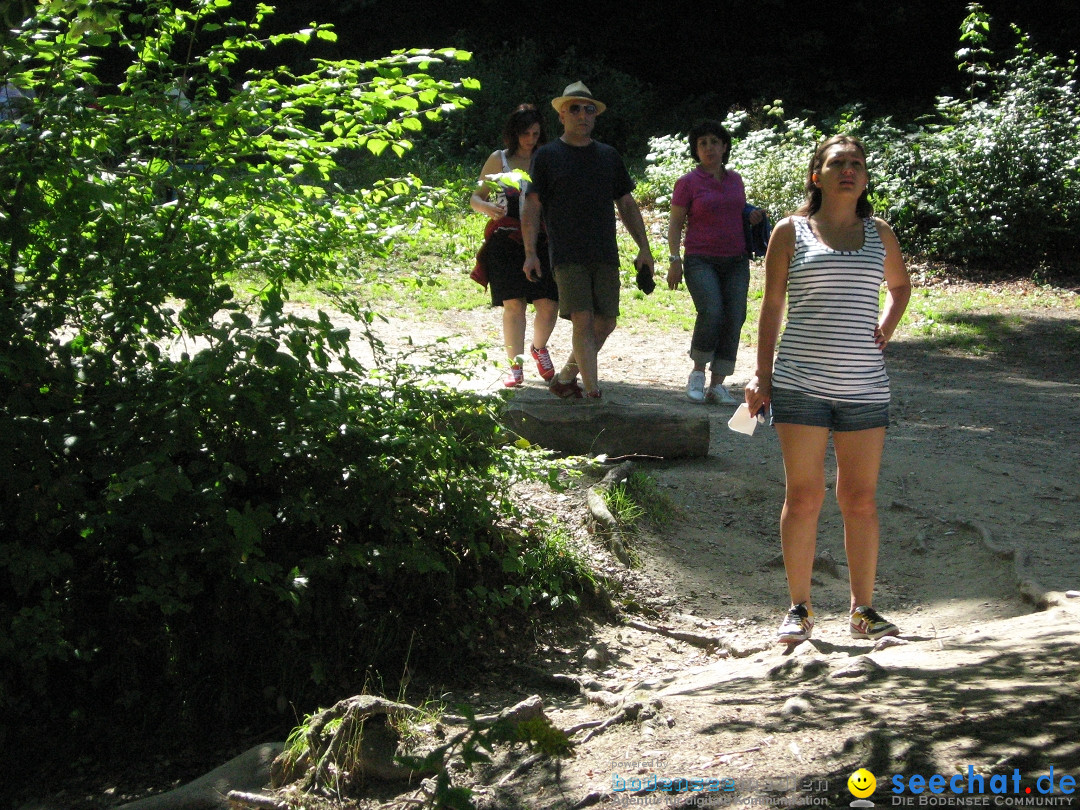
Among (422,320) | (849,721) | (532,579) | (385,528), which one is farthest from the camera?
(422,320)

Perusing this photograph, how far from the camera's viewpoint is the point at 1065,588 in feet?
15.8

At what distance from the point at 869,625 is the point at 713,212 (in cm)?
398

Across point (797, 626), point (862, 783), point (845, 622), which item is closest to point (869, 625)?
point (797, 626)

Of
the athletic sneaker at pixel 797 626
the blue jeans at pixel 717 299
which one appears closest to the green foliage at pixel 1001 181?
the blue jeans at pixel 717 299

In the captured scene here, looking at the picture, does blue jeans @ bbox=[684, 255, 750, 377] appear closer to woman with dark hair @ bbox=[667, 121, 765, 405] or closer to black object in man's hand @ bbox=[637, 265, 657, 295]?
woman with dark hair @ bbox=[667, 121, 765, 405]

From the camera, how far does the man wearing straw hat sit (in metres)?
6.43

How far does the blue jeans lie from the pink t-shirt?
81 mm

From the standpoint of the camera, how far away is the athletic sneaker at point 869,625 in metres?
4.09

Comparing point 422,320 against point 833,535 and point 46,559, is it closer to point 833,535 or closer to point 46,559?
point 833,535

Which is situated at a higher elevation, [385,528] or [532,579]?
[385,528]

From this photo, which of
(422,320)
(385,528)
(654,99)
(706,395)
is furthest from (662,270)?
(385,528)

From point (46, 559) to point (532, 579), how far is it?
2.00 meters

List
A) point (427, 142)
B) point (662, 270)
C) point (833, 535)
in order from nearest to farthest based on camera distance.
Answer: point (833, 535)
point (662, 270)
point (427, 142)

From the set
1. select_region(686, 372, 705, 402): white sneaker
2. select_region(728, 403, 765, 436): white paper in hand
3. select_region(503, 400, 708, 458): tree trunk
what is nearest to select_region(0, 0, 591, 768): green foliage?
select_region(728, 403, 765, 436): white paper in hand
